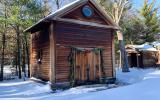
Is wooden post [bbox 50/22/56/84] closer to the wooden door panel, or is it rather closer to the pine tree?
the wooden door panel

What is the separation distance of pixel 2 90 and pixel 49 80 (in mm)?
3251

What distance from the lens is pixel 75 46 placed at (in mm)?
17625

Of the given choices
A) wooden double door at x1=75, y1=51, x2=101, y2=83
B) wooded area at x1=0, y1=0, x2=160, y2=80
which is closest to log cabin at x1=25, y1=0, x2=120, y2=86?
wooden double door at x1=75, y1=51, x2=101, y2=83

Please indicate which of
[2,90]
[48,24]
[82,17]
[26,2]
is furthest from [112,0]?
[2,90]

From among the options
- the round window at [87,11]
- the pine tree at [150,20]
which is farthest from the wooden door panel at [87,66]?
the pine tree at [150,20]

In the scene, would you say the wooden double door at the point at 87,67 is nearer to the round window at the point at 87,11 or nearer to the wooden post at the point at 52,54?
the wooden post at the point at 52,54

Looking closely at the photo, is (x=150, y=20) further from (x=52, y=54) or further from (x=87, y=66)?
(x=52, y=54)

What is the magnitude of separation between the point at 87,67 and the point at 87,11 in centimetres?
415

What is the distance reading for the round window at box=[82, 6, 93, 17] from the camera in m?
18.5

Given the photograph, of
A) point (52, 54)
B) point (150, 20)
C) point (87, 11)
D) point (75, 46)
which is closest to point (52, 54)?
point (52, 54)

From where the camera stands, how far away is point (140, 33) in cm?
4444

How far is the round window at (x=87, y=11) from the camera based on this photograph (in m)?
18.5

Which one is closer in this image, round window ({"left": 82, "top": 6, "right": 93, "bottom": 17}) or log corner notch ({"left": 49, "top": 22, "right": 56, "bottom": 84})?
log corner notch ({"left": 49, "top": 22, "right": 56, "bottom": 84})

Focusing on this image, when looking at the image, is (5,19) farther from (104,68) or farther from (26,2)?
(104,68)
